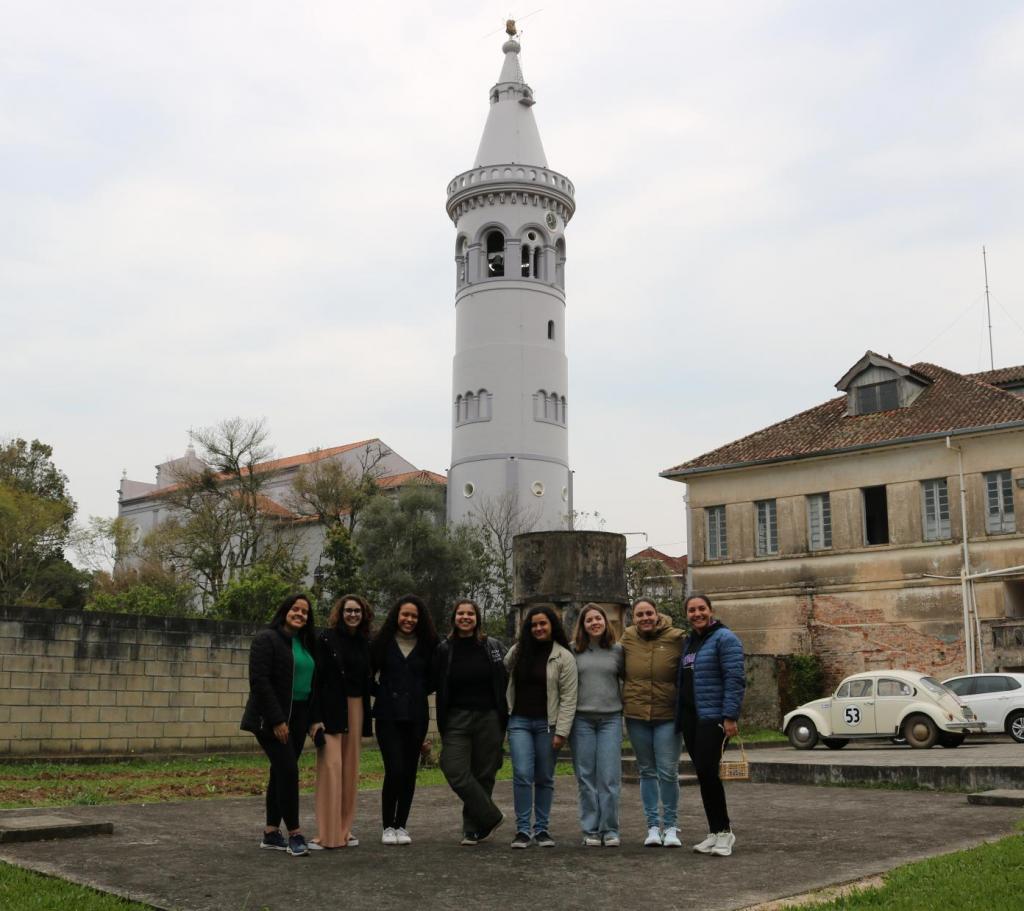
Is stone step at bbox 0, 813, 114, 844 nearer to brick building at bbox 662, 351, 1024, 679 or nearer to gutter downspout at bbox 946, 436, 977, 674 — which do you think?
brick building at bbox 662, 351, 1024, 679

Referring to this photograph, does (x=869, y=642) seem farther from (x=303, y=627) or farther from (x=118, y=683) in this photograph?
(x=303, y=627)

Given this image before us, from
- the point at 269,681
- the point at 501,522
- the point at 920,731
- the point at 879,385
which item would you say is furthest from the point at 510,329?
the point at 269,681

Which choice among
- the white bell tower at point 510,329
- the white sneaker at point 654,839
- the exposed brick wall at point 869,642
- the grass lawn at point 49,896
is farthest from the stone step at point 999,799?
the white bell tower at point 510,329

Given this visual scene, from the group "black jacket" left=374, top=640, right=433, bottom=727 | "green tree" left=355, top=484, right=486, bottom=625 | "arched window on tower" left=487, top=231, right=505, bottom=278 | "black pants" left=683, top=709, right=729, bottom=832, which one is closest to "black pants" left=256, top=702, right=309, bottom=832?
"black jacket" left=374, top=640, right=433, bottom=727

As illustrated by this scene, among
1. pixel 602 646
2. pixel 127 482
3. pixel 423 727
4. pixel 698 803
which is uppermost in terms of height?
pixel 127 482

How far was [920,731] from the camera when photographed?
19.8m

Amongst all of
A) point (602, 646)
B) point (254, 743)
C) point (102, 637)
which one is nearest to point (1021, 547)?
point (254, 743)

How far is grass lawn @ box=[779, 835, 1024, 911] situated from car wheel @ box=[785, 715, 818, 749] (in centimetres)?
1390

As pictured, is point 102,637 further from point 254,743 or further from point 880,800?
point 880,800

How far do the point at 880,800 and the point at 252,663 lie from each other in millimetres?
6687

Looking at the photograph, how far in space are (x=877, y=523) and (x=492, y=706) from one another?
84.4 feet

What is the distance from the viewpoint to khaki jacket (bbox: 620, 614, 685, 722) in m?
8.61

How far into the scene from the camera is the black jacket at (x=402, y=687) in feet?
28.4

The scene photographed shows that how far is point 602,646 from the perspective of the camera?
8.86 m
